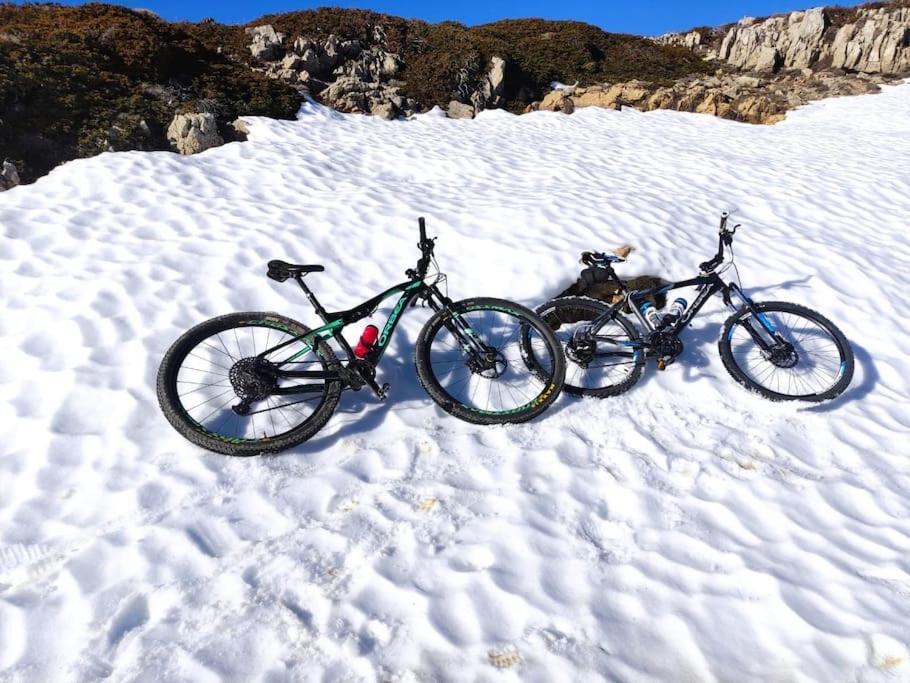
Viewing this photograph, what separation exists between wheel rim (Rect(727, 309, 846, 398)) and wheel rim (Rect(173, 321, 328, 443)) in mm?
4341

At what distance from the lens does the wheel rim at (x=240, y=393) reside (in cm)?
402

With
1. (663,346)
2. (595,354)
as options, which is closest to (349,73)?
(595,354)

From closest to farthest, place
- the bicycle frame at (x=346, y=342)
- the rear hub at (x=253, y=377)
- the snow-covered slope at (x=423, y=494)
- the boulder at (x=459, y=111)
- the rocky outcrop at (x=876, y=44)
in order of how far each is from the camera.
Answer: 1. the snow-covered slope at (x=423, y=494)
2. the rear hub at (x=253, y=377)
3. the bicycle frame at (x=346, y=342)
4. the boulder at (x=459, y=111)
5. the rocky outcrop at (x=876, y=44)

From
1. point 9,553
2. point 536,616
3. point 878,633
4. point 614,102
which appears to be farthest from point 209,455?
point 614,102

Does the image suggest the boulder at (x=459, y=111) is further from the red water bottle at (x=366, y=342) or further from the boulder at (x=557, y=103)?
the red water bottle at (x=366, y=342)

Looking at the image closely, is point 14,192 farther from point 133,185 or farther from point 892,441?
point 892,441

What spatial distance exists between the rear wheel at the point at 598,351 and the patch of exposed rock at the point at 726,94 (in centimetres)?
A: 1517

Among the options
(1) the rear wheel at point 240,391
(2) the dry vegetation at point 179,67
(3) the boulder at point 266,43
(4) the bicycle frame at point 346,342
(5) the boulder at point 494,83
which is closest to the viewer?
(1) the rear wheel at point 240,391

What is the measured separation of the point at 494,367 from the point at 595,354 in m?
1.24

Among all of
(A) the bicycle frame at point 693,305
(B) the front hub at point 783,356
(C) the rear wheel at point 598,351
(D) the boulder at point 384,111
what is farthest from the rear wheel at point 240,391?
(D) the boulder at point 384,111

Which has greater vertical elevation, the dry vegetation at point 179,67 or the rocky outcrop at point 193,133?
the dry vegetation at point 179,67

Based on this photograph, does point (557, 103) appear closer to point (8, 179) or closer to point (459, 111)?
point (459, 111)

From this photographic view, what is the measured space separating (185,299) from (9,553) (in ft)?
9.92

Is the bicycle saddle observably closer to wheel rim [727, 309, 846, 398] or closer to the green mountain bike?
the green mountain bike
